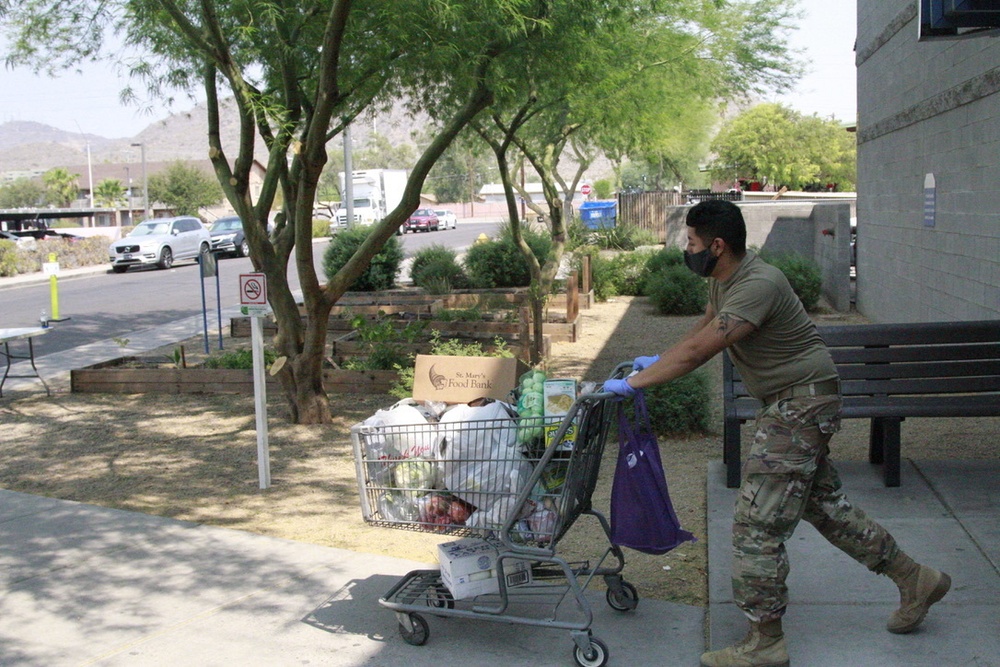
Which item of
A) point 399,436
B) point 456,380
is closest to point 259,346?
point 456,380

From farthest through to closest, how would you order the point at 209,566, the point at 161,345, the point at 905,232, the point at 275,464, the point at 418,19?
the point at 161,345, the point at 905,232, the point at 418,19, the point at 275,464, the point at 209,566

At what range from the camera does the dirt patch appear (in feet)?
20.4

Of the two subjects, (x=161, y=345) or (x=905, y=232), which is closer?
(x=905, y=232)

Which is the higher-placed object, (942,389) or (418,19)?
(418,19)

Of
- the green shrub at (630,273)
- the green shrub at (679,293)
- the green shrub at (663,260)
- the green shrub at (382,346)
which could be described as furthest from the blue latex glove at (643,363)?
the green shrub at (630,273)

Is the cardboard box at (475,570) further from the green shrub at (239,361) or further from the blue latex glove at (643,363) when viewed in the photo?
the green shrub at (239,361)

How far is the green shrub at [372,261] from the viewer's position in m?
20.7

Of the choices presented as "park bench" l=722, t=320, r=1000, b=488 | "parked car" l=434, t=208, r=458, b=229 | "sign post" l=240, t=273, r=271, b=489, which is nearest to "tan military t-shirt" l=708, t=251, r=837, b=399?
"park bench" l=722, t=320, r=1000, b=488

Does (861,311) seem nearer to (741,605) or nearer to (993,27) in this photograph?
(993,27)

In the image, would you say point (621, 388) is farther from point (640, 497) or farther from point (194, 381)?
point (194, 381)

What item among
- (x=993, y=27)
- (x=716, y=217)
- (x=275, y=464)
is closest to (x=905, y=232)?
(x=993, y=27)

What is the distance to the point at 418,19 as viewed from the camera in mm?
9242

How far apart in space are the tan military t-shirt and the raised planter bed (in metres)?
6.87

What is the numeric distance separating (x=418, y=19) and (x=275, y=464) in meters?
4.10
